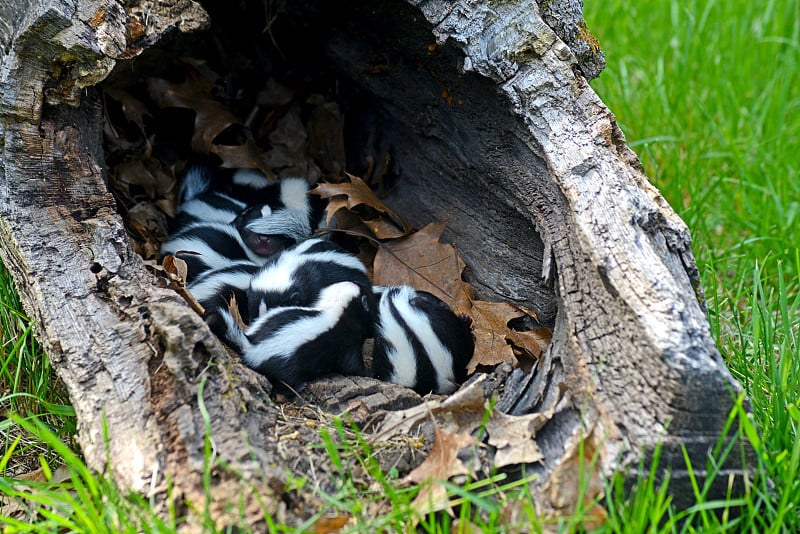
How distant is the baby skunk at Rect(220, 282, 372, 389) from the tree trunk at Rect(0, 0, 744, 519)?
0.78 feet

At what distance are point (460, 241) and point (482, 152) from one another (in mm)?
528

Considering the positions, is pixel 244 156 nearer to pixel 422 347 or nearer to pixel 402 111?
pixel 402 111

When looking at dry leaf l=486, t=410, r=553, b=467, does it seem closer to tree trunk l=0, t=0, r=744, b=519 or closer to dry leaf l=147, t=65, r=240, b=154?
tree trunk l=0, t=0, r=744, b=519

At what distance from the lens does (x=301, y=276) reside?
11.0 ft

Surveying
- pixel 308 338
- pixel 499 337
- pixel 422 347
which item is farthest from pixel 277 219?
pixel 499 337

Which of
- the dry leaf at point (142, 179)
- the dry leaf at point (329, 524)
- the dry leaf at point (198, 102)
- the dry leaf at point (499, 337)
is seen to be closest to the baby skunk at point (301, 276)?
the dry leaf at point (499, 337)

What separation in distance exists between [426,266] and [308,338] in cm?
84

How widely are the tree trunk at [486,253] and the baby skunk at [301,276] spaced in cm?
64

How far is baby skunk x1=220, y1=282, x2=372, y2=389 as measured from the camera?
285cm

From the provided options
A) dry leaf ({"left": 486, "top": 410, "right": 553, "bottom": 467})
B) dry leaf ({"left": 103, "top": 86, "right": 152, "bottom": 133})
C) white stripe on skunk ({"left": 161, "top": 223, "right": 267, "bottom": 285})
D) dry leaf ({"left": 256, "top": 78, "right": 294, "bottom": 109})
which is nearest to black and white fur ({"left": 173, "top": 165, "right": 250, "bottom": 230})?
white stripe on skunk ({"left": 161, "top": 223, "right": 267, "bottom": 285})

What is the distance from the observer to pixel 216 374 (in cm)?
231

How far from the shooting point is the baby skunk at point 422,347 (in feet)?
9.87

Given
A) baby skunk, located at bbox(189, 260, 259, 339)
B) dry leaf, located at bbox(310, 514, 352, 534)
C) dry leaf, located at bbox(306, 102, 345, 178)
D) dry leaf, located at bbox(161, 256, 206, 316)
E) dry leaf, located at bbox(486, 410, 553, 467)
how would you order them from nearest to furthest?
1. dry leaf, located at bbox(310, 514, 352, 534)
2. dry leaf, located at bbox(486, 410, 553, 467)
3. dry leaf, located at bbox(161, 256, 206, 316)
4. baby skunk, located at bbox(189, 260, 259, 339)
5. dry leaf, located at bbox(306, 102, 345, 178)

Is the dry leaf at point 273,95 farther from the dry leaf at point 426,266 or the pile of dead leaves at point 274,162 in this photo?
the dry leaf at point 426,266
